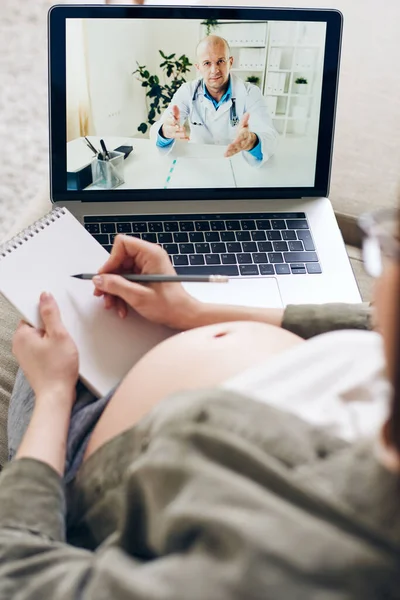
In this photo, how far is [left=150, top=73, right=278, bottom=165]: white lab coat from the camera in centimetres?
88

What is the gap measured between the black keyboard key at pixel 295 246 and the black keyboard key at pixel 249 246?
1.8 inches

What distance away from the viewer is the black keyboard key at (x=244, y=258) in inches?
34.7

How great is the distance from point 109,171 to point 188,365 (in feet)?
1.29

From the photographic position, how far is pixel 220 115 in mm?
887

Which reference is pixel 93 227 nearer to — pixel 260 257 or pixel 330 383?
pixel 260 257

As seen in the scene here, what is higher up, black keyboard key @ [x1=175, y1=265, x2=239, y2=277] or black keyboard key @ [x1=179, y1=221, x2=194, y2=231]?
black keyboard key @ [x1=179, y1=221, x2=194, y2=231]

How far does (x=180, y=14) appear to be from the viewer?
0.85 meters

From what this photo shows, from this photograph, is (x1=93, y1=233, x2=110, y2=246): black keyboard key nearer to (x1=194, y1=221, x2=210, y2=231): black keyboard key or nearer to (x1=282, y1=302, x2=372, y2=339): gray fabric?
(x1=194, y1=221, x2=210, y2=231): black keyboard key

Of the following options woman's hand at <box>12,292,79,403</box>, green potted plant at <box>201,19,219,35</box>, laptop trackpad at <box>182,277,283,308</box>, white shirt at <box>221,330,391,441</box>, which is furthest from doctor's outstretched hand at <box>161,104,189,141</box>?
white shirt at <box>221,330,391,441</box>

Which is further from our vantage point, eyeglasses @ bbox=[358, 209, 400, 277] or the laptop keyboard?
the laptop keyboard

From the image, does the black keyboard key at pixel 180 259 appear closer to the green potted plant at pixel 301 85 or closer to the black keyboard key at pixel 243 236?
the black keyboard key at pixel 243 236

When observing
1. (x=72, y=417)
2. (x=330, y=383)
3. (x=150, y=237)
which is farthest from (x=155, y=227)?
(x=330, y=383)

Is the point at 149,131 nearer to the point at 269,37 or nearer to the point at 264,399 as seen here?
the point at 269,37

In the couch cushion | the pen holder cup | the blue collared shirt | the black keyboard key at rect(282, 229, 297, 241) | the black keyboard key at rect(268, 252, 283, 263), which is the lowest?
the couch cushion
